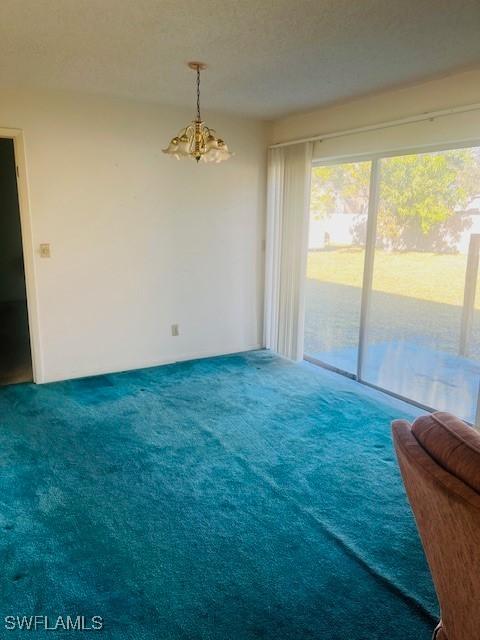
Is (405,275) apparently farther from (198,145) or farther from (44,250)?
(44,250)

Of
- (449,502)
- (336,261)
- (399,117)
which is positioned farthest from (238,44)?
(449,502)

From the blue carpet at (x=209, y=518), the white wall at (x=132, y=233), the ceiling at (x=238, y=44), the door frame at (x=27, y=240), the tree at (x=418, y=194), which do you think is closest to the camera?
the blue carpet at (x=209, y=518)

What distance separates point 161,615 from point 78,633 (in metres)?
0.30

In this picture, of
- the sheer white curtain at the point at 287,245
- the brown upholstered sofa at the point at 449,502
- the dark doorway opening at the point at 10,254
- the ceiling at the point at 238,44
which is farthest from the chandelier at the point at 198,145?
the dark doorway opening at the point at 10,254

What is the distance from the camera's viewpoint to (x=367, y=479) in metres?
2.80

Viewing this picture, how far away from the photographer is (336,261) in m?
4.59

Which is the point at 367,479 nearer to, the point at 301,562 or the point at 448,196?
the point at 301,562

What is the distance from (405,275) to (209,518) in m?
A: 2.52

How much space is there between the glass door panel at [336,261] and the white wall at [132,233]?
0.70 m

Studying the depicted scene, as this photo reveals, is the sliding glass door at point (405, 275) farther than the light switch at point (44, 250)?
No

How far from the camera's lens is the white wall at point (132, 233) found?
4066mm

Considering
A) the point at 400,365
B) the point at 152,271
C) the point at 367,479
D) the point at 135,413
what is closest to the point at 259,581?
the point at 367,479

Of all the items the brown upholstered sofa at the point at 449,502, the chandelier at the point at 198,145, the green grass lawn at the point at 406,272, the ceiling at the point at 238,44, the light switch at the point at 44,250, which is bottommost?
the brown upholstered sofa at the point at 449,502

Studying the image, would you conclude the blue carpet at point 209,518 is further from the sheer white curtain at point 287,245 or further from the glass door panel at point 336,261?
the sheer white curtain at point 287,245
